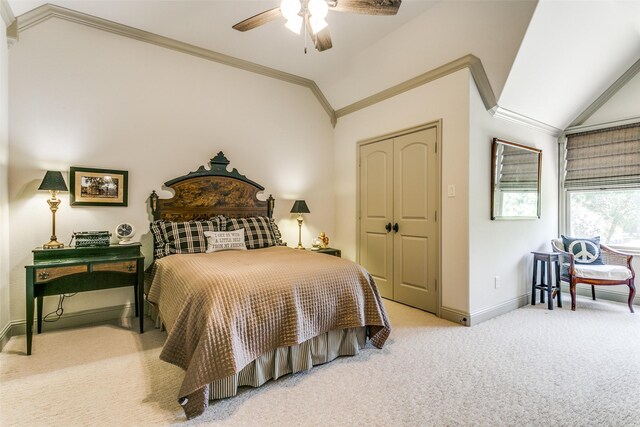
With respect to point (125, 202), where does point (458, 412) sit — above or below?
Result: below

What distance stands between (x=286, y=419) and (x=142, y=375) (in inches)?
45.6

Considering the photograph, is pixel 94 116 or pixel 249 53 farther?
pixel 249 53

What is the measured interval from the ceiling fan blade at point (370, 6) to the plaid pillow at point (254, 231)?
97.0 inches

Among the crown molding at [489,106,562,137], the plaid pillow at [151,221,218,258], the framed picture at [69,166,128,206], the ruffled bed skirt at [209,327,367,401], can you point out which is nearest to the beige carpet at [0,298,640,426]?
the ruffled bed skirt at [209,327,367,401]

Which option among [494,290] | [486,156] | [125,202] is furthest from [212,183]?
[494,290]

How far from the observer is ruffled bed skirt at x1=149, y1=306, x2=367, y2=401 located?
186 centimetres

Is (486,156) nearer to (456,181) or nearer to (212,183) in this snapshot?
(456,181)

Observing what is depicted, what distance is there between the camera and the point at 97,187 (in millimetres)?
3131

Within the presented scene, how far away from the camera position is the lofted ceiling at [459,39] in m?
2.77

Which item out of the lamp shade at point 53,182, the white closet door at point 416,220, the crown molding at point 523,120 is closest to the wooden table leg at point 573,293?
the white closet door at point 416,220

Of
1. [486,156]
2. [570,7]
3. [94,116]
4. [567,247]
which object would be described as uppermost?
[570,7]

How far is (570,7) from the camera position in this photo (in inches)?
105

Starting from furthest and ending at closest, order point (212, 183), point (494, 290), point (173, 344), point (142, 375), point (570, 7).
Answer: point (212, 183) → point (494, 290) → point (570, 7) → point (142, 375) → point (173, 344)

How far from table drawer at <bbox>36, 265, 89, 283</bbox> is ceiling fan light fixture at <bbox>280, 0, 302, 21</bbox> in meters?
2.64
